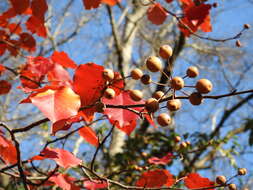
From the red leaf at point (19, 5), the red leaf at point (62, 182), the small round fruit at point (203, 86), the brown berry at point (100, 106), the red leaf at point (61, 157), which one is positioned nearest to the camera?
the small round fruit at point (203, 86)

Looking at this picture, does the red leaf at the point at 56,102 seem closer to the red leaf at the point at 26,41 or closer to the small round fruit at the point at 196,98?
the small round fruit at the point at 196,98

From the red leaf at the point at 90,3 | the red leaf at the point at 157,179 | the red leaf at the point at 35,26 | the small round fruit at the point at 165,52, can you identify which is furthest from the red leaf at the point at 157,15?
the small round fruit at the point at 165,52

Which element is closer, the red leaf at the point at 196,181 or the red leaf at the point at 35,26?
the red leaf at the point at 196,181

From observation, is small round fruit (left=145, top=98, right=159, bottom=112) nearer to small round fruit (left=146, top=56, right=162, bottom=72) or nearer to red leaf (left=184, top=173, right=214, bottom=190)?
small round fruit (left=146, top=56, right=162, bottom=72)

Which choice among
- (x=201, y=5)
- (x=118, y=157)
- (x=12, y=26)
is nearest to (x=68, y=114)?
(x=201, y=5)

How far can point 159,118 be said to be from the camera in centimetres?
70

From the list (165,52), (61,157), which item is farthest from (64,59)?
(165,52)

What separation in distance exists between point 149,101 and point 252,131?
1.22 m

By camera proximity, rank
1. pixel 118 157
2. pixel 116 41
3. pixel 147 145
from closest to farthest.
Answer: pixel 118 157
pixel 147 145
pixel 116 41

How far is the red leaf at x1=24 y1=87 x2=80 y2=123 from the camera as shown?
709mm

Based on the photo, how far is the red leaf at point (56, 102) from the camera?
71 centimetres

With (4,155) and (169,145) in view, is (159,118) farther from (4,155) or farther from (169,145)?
(169,145)

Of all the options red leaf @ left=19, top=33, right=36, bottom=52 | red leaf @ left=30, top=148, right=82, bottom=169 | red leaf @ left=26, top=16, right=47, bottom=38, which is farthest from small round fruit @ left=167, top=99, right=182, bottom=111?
red leaf @ left=19, top=33, right=36, bottom=52

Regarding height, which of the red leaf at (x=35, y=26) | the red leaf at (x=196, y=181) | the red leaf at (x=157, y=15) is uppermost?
the red leaf at (x=157, y=15)
